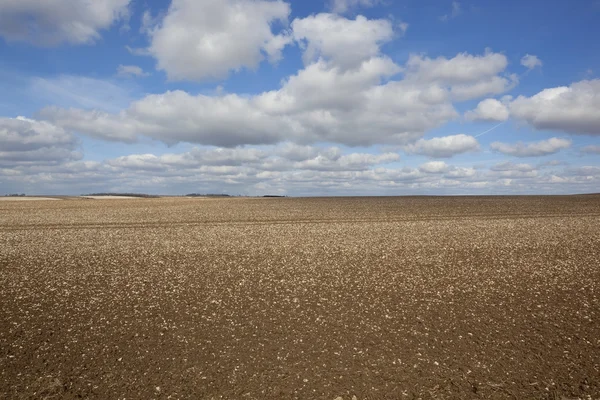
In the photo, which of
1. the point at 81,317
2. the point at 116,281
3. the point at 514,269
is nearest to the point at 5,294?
the point at 116,281

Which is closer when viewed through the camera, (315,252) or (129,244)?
(315,252)

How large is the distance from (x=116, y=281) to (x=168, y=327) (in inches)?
242

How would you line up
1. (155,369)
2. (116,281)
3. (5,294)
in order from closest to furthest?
(155,369)
(5,294)
(116,281)

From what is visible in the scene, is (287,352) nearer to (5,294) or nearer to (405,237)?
(5,294)

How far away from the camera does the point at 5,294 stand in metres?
14.1

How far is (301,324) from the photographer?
11.2 metres

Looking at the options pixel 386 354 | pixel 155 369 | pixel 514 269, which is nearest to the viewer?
pixel 155 369

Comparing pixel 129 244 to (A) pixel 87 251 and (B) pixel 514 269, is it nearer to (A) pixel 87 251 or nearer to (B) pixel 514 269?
(A) pixel 87 251

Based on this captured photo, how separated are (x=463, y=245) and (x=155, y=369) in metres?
20.7

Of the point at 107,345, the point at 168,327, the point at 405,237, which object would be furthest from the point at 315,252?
the point at 107,345

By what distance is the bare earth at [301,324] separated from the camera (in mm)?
8102

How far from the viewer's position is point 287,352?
9445 millimetres

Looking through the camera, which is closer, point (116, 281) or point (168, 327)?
point (168, 327)

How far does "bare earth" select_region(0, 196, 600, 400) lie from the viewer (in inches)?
319
